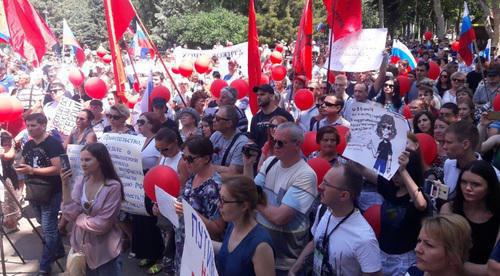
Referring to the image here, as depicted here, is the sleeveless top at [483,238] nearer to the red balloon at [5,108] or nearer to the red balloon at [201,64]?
the red balloon at [5,108]

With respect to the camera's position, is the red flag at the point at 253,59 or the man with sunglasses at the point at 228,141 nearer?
the man with sunglasses at the point at 228,141

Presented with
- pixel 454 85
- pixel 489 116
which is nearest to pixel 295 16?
pixel 454 85

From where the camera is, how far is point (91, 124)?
22.3 ft

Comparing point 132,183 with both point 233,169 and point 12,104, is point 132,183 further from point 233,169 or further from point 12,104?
point 12,104

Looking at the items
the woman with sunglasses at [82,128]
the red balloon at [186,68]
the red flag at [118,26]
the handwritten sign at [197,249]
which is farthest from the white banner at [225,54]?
the handwritten sign at [197,249]

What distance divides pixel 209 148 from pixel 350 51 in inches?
158

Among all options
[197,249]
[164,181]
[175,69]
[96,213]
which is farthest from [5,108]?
[175,69]

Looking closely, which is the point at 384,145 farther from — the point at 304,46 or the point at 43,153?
the point at 304,46

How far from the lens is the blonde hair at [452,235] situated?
243cm

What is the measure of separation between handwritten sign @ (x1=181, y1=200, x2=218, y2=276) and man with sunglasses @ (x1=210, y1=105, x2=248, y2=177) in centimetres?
224

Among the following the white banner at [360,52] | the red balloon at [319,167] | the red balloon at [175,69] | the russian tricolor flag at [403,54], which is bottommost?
the red balloon at [319,167]

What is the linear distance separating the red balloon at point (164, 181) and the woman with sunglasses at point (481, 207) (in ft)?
6.72

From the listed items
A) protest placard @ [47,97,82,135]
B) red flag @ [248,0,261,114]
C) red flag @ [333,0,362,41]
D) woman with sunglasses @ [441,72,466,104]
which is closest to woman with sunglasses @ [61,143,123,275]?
Answer: protest placard @ [47,97,82,135]

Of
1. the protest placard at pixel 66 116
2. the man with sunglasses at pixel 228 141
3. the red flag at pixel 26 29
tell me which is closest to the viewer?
the man with sunglasses at pixel 228 141
